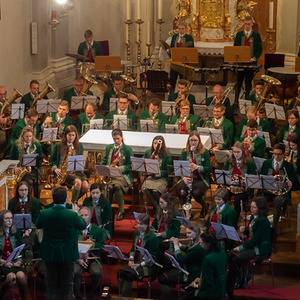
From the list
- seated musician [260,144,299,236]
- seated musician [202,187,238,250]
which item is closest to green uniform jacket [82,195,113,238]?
seated musician [202,187,238,250]

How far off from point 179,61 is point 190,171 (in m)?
3.63

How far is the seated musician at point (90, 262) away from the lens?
7203mm

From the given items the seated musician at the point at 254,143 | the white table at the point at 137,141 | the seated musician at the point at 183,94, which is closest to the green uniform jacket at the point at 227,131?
the white table at the point at 137,141

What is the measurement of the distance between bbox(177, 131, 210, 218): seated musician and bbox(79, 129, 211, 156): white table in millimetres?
441

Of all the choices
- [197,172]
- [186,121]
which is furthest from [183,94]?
[197,172]

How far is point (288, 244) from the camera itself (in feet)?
27.5

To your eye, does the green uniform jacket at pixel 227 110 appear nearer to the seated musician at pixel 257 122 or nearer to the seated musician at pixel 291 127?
the seated musician at pixel 257 122

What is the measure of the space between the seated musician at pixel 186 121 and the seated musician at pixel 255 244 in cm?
320

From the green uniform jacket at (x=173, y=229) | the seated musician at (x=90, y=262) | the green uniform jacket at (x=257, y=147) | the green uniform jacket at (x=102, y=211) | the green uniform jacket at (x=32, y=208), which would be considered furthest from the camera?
the green uniform jacket at (x=257, y=147)

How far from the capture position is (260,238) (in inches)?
293

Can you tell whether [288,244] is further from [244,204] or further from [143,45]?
[143,45]

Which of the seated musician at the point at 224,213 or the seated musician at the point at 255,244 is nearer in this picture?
the seated musician at the point at 255,244

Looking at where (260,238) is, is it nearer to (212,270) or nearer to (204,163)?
(212,270)

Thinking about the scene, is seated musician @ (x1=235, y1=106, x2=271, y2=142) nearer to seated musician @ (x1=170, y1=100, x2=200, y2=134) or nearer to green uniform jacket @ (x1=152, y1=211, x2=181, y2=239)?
seated musician @ (x1=170, y1=100, x2=200, y2=134)
